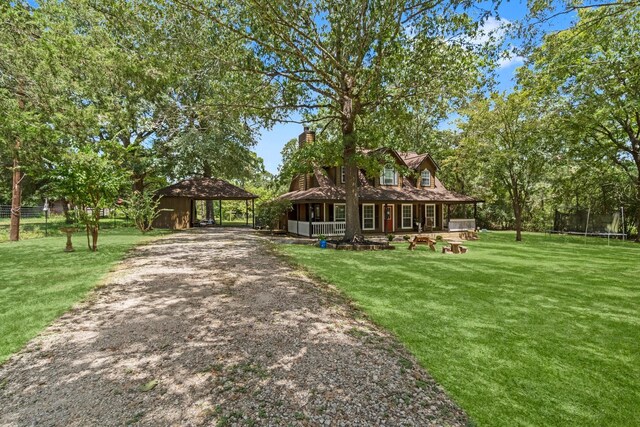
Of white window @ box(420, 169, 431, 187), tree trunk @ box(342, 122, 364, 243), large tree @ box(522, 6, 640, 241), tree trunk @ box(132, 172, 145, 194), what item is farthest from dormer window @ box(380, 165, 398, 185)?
tree trunk @ box(132, 172, 145, 194)

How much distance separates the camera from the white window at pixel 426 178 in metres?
24.9

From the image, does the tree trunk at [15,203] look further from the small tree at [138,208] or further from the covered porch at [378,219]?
the covered porch at [378,219]

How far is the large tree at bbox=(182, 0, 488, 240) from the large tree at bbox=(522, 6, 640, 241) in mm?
2709

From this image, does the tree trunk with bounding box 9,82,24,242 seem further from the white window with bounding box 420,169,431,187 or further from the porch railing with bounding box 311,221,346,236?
the white window with bounding box 420,169,431,187

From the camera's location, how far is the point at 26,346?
427 cm

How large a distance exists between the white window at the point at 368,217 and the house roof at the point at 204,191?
9.57m

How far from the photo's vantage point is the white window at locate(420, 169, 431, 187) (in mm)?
24938

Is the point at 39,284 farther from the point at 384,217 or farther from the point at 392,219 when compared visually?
the point at 392,219

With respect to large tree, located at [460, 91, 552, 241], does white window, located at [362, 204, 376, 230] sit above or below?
below

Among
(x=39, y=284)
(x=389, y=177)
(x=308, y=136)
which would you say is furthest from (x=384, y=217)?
(x=39, y=284)

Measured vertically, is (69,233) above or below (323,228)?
above

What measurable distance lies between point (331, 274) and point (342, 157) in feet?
26.4

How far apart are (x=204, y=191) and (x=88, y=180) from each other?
13.3m

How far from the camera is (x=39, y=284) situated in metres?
7.35
